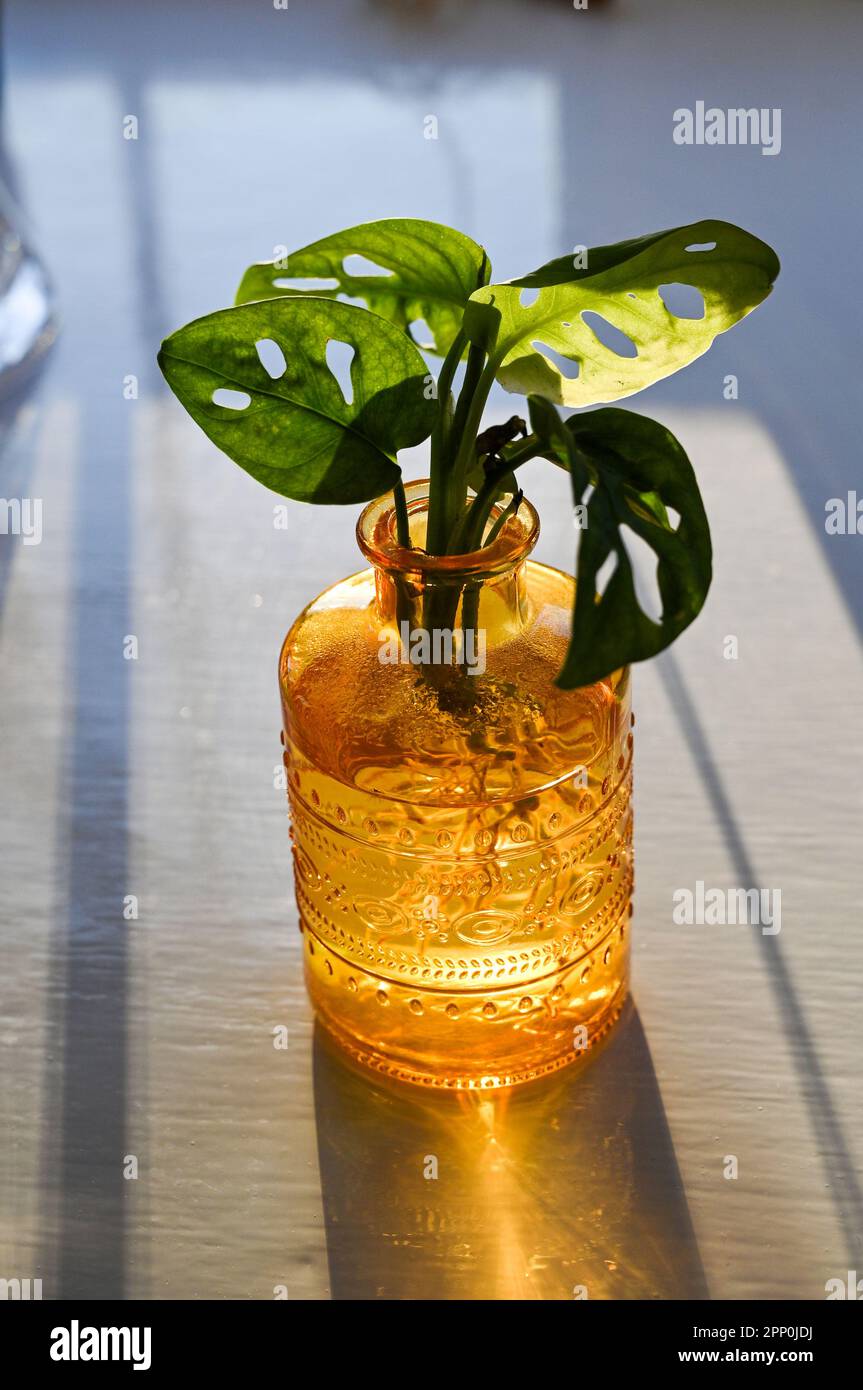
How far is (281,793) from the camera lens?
0.90 metres

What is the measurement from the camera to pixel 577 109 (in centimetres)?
152

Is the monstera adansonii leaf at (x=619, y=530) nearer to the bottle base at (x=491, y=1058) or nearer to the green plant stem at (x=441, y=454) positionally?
the green plant stem at (x=441, y=454)

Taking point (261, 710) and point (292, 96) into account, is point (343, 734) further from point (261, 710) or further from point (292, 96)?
point (292, 96)

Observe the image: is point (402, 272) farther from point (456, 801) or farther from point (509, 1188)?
point (509, 1188)

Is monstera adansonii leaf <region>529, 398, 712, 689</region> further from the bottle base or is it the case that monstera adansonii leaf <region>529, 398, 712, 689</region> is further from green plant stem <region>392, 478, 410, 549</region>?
the bottle base

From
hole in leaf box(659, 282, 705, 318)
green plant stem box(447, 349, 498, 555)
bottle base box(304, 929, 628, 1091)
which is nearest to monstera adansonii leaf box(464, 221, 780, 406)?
green plant stem box(447, 349, 498, 555)

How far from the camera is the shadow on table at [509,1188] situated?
26.4 inches

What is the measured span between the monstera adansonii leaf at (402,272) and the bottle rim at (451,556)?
9 cm

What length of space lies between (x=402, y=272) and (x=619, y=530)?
16cm

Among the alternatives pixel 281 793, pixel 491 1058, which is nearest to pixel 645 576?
pixel 281 793

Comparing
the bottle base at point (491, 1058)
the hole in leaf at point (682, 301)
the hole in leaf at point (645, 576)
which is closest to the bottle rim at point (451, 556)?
the bottle base at point (491, 1058)

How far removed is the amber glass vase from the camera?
0.65m
